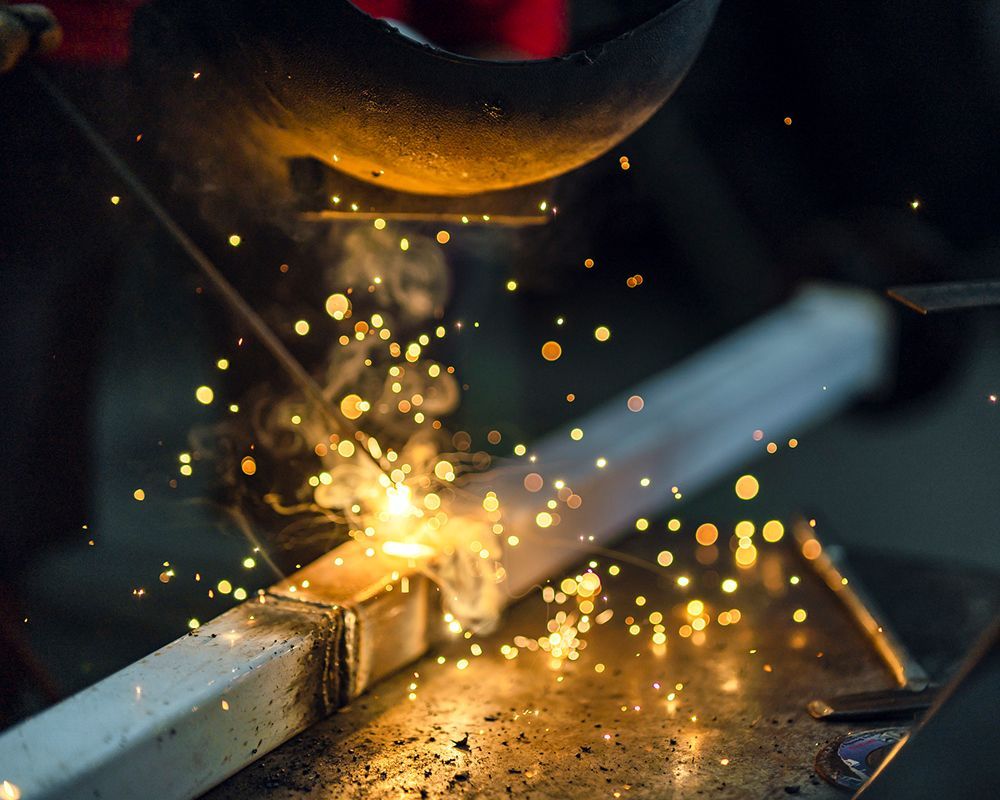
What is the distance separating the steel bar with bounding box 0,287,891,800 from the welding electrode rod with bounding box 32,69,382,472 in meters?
0.44

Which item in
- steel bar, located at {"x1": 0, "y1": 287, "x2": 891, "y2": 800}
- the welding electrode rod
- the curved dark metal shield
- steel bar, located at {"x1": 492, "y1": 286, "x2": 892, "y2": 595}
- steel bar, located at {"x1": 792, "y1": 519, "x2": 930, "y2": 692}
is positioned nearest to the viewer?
steel bar, located at {"x1": 0, "y1": 287, "x2": 891, "y2": 800}

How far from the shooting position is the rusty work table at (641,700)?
85.7 inches

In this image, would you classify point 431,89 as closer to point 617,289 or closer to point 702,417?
point 702,417

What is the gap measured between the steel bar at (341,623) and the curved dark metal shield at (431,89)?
1.05 m

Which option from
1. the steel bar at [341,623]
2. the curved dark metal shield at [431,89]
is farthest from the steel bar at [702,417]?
the curved dark metal shield at [431,89]

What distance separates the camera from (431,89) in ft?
7.23

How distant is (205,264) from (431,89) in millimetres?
853

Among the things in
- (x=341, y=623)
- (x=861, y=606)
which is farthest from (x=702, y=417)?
(x=341, y=623)

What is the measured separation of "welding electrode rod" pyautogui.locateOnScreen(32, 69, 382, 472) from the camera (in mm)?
2412

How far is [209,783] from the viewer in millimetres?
2104

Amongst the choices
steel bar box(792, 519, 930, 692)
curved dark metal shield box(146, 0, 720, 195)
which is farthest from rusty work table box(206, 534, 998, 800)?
curved dark metal shield box(146, 0, 720, 195)

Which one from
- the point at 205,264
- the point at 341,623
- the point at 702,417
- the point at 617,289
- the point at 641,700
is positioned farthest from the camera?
the point at 617,289

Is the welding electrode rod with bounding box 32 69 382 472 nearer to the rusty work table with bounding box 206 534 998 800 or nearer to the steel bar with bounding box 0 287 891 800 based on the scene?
the steel bar with bounding box 0 287 891 800

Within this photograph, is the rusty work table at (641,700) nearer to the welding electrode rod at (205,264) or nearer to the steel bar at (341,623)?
the steel bar at (341,623)
